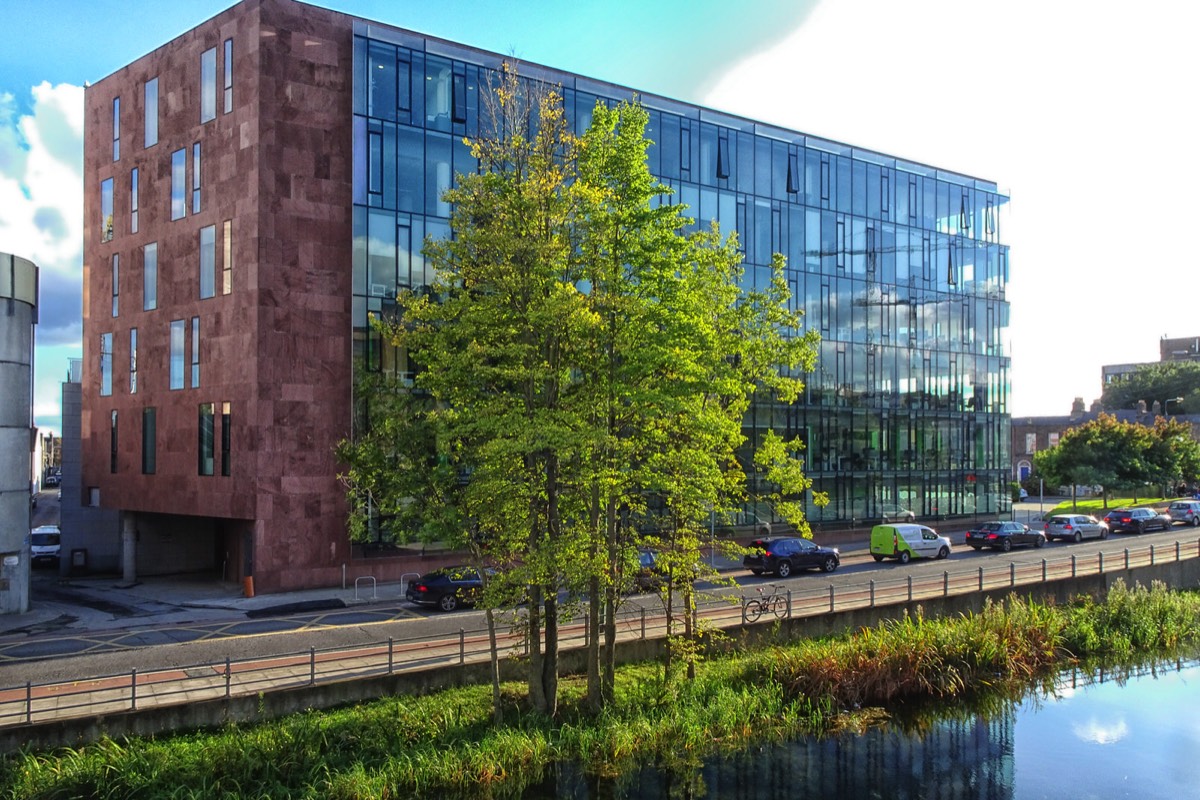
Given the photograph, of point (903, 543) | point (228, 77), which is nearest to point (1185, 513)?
point (903, 543)

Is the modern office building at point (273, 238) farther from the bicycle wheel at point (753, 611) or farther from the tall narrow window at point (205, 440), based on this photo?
the bicycle wheel at point (753, 611)

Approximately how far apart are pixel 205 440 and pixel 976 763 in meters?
27.7

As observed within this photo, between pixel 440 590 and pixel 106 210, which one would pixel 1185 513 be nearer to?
pixel 440 590

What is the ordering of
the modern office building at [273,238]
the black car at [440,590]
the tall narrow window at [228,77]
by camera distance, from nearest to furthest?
the black car at [440,590]
the modern office building at [273,238]
the tall narrow window at [228,77]

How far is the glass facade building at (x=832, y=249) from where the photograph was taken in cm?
3544

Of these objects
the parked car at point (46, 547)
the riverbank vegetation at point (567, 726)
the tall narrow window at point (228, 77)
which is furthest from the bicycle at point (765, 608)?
the parked car at point (46, 547)

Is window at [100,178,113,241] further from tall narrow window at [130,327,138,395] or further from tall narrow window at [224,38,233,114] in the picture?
tall narrow window at [224,38,233,114]

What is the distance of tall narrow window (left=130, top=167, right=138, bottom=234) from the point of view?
39.2 meters

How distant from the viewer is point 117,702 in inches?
687

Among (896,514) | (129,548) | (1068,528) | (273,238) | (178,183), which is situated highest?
(178,183)

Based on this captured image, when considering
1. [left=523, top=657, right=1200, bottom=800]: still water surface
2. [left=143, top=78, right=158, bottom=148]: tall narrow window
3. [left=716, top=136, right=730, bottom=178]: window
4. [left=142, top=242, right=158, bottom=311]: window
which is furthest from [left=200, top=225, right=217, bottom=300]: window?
[left=523, top=657, right=1200, bottom=800]: still water surface

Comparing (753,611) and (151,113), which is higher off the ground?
(151,113)

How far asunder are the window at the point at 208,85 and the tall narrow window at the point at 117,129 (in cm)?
669

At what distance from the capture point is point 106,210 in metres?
40.9
